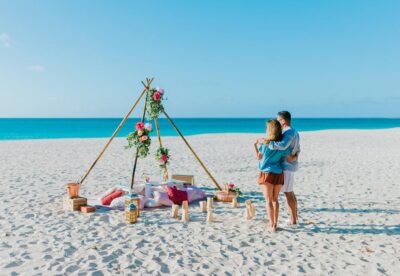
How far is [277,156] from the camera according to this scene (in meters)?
→ 5.82

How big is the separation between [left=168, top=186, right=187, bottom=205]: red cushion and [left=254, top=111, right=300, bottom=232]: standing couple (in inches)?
93.7

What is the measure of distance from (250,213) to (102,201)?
3067mm

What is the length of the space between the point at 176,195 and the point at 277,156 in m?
2.78

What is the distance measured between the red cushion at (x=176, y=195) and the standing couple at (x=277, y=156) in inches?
93.7

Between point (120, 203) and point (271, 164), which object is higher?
point (271, 164)

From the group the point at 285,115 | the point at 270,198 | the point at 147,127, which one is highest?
the point at 285,115

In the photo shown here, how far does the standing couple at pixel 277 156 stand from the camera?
5730 mm

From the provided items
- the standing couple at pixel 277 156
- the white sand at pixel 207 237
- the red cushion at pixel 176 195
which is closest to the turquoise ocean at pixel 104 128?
the white sand at pixel 207 237

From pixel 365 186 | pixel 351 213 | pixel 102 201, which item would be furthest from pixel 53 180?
pixel 365 186

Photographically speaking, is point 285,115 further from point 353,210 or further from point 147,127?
point 353,210

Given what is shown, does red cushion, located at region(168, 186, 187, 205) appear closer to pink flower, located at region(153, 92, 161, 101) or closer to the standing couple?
pink flower, located at region(153, 92, 161, 101)

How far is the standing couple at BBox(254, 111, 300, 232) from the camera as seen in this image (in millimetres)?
5730

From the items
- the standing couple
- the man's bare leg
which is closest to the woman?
the standing couple

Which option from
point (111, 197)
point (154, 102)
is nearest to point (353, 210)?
point (154, 102)
